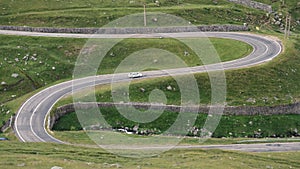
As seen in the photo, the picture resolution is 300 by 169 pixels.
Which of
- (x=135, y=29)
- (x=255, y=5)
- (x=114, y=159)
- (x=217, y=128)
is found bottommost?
(x=114, y=159)

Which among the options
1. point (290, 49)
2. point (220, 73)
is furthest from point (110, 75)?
point (290, 49)

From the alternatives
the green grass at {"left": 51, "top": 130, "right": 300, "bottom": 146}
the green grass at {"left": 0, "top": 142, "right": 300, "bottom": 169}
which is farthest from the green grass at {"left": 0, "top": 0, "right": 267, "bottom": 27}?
the green grass at {"left": 0, "top": 142, "right": 300, "bottom": 169}

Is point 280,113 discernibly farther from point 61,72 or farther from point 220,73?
point 61,72

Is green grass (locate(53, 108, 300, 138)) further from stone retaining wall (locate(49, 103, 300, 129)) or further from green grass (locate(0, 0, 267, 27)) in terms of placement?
green grass (locate(0, 0, 267, 27))

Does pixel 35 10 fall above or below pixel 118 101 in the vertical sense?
above

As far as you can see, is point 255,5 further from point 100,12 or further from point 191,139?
point 191,139

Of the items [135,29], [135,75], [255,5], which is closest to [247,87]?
[135,75]
